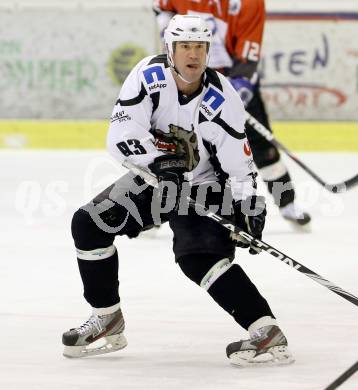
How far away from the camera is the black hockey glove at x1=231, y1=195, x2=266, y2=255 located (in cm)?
334

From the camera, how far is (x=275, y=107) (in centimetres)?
936

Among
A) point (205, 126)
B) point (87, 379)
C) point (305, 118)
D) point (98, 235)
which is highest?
point (205, 126)

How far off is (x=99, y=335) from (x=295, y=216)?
2.54 metres

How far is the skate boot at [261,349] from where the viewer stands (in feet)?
10.6

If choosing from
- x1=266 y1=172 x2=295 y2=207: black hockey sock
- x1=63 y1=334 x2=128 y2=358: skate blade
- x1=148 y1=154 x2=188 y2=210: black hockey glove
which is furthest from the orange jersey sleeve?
x1=63 y1=334 x2=128 y2=358: skate blade

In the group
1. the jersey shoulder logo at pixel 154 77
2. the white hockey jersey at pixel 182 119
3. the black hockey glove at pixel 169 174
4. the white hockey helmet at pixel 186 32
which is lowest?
the black hockey glove at pixel 169 174

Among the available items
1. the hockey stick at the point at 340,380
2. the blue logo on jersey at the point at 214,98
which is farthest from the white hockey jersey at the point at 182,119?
the hockey stick at the point at 340,380

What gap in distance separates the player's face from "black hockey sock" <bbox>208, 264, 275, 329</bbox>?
1.72 feet

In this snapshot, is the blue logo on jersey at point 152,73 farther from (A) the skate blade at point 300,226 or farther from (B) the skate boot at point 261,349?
(A) the skate blade at point 300,226

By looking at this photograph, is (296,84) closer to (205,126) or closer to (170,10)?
(170,10)

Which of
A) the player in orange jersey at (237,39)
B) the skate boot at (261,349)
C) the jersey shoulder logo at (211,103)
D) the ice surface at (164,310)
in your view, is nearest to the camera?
the ice surface at (164,310)

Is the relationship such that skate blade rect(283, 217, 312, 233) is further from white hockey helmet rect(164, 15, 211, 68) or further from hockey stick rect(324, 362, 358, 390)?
hockey stick rect(324, 362, 358, 390)

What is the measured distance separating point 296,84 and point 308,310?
554 centimetres

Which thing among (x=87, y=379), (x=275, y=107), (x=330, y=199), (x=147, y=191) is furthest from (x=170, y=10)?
(x=275, y=107)
